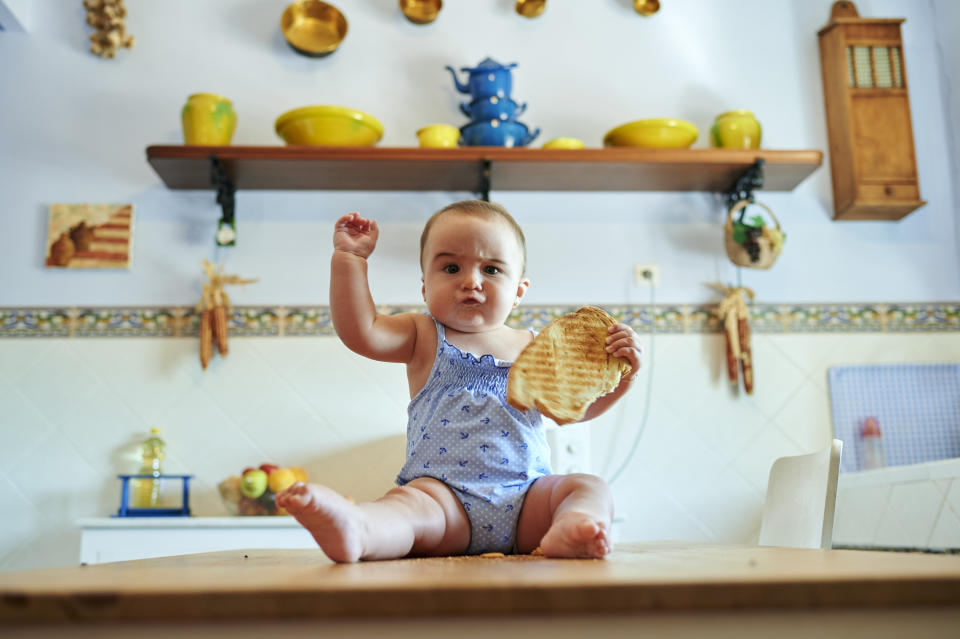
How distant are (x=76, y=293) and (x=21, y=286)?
16cm

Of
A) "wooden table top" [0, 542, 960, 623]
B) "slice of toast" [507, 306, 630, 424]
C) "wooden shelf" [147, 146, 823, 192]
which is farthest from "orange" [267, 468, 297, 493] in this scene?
"wooden table top" [0, 542, 960, 623]

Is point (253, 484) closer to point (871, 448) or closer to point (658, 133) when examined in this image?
point (658, 133)

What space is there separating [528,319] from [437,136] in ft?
1.98

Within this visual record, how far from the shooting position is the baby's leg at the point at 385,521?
618 millimetres

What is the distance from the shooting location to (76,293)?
234 cm

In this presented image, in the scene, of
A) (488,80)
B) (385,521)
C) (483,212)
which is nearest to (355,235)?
(483,212)

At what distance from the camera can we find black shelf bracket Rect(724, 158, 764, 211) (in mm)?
2320

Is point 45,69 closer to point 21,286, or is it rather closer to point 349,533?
point 21,286

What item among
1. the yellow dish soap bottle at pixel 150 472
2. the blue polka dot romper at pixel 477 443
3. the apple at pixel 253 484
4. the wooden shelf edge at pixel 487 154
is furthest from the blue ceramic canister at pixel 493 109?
the blue polka dot romper at pixel 477 443

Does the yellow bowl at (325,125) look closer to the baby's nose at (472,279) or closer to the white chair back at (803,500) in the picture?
the baby's nose at (472,279)

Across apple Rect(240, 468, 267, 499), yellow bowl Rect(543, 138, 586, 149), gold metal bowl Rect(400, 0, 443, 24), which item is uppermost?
gold metal bowl Rect(400, 0, 443, 24)

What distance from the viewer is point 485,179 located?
2309mm

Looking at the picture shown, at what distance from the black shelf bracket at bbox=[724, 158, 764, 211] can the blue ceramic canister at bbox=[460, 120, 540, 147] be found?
2.13 feet

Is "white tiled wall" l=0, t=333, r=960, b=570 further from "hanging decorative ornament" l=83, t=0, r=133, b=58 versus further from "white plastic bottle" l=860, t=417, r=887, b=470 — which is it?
"hanging decorative ornament" l=83, t=0, r=133, b=58
